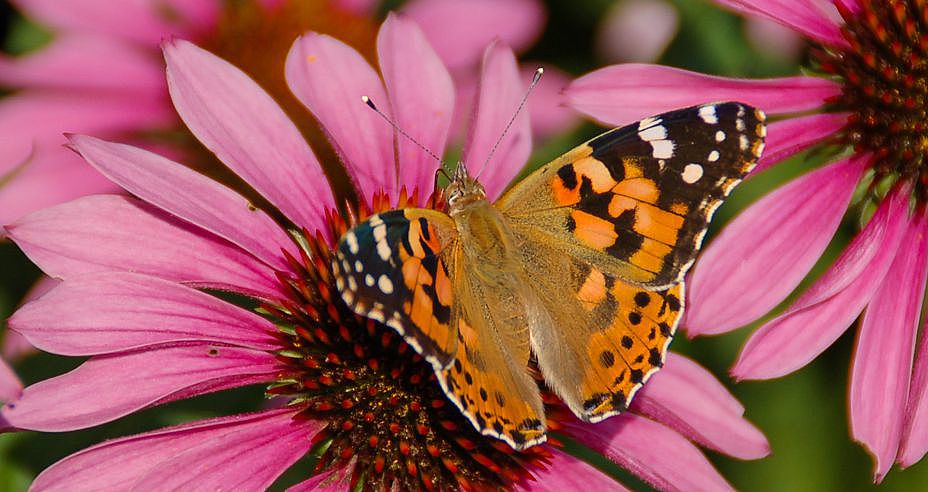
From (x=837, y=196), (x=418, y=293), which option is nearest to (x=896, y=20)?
(x=837, y=196)

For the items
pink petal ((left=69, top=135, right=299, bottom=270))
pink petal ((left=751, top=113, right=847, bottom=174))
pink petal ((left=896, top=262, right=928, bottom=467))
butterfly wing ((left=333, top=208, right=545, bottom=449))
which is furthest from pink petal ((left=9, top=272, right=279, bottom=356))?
pink petal ((left=896, top=262, right=928, bottom=467))

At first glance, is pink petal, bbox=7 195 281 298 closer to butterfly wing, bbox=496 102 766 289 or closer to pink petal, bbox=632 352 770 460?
butterfly wing, bbox=496 102 766 289

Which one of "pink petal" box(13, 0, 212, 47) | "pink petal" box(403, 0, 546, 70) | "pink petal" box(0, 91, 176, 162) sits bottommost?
"pink petal" box(0, 91, 176, 162)

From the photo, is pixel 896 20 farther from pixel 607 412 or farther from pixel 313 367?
pixel 313 367

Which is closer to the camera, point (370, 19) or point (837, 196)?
point (837, 196)

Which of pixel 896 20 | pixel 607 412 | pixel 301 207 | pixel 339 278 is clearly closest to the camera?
pixel 339 278

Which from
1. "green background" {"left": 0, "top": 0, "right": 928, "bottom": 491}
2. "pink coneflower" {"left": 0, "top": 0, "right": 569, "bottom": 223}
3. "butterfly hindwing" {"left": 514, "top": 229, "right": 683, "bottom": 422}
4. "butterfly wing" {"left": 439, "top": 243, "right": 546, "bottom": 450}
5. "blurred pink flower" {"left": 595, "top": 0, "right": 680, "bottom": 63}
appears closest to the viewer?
"butterfly wing" {"left": 439, "top": 243, "right": 546, "bottom": 450}

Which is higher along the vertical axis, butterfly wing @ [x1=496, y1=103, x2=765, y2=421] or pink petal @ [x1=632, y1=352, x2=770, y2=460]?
butterfly wing @ [x1=496, y1=103, x2=765, y2=421]
